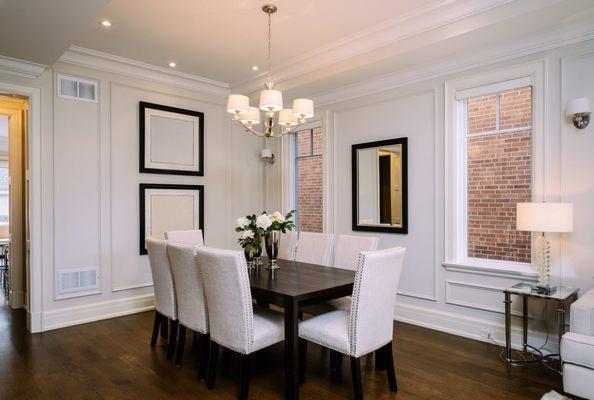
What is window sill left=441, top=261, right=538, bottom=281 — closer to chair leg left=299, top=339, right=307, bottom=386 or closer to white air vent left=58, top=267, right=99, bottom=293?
chair leg left=299, top=339, right=307, bottom=386

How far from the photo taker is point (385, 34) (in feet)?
12.1

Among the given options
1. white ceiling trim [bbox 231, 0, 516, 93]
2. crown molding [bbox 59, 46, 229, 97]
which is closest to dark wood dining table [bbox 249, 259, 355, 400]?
white ceiling trim [bbox 231, 0, 516, 93]

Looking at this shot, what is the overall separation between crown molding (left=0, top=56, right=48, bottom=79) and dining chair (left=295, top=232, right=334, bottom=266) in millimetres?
3104

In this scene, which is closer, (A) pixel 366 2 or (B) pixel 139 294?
(A) pixel 366 2

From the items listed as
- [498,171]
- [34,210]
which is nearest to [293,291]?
[498,171]

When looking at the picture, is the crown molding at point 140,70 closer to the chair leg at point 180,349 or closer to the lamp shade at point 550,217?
the chair leg at point 180,349

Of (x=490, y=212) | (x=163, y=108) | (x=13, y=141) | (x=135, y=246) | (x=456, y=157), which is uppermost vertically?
(x=163, y=108)

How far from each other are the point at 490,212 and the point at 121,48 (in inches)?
165

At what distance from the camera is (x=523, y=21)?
3.03 metres

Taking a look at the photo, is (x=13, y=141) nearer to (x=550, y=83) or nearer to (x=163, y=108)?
(x=163, y=108)

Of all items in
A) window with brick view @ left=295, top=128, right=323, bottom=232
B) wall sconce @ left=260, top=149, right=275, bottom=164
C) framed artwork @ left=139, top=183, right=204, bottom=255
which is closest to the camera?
framed artwork @ left=139, top=183, right=204, bottom=255

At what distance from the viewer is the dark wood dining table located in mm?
2451

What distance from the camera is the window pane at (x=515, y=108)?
3.53 metres

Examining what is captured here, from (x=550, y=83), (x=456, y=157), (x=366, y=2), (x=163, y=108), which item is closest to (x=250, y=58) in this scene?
(x=163, y=108)
